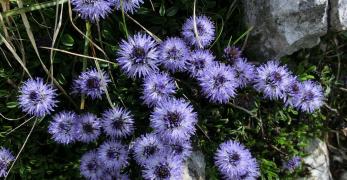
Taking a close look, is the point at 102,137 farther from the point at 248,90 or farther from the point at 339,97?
the point at 339,97

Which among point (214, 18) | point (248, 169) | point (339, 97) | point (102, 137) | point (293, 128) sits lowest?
point (248, 169)

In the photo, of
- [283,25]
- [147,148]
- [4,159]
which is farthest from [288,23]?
[4,159]

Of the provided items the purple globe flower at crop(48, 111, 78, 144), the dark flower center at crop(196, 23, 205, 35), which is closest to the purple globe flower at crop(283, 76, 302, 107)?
the dark flower center at crop(196, 23, 205, 35)

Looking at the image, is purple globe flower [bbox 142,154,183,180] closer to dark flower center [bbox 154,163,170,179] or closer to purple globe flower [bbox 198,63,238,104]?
dark flower center [bbox 154,163,170,179]

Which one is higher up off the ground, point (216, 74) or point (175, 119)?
point (216, 74)

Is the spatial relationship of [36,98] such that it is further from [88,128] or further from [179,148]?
[179,148]

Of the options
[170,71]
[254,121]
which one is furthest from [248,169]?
[170,71]

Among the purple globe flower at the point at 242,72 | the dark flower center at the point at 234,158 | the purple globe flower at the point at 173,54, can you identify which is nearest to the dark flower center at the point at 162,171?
the dark flower center at the point at 234,158

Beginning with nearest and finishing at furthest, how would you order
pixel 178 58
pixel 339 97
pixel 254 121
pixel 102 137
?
pixel 178 58
pixel 102 137
pixel 254 121
pixel 339 97
